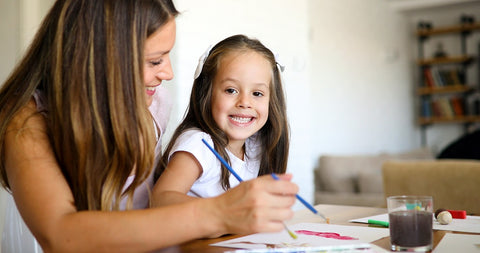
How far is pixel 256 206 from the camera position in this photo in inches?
30.5

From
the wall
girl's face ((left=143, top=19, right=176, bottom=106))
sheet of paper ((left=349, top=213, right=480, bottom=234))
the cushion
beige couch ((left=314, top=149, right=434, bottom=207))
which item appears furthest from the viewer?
the cushion

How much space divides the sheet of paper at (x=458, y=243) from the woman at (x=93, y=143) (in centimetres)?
34

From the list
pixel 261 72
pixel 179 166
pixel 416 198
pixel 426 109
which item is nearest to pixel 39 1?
pixel 261 72

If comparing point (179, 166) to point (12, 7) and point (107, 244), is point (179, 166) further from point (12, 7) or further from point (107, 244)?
point (12, 7)

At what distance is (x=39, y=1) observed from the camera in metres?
2.73

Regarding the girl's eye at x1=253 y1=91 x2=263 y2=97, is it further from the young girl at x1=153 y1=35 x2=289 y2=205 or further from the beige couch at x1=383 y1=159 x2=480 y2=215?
the beige couch at x1=383 y1=159 x2=480 y2=215

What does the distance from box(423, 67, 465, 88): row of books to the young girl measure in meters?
6.74

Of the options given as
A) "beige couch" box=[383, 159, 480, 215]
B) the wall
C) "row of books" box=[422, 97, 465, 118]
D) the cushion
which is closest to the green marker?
"beige couch" box=[383, 159, 480, 215]

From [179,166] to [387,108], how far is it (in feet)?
20.7

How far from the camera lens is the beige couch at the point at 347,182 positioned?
4.52 metres

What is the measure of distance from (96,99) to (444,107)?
7.62m

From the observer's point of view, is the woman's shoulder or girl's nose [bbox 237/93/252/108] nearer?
the woman's shoulder

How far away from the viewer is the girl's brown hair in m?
1.52

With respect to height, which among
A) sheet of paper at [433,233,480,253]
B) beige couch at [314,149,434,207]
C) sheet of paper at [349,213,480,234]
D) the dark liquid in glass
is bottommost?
beige couch at [314,149,434,207]
